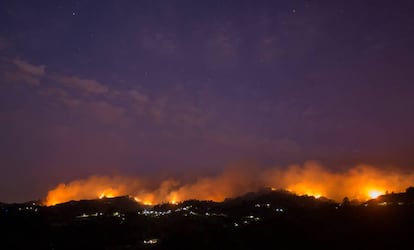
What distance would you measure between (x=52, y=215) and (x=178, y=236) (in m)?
58.4

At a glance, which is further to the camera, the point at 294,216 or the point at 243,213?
the point at 243,213

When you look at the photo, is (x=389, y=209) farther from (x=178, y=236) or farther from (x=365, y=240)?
(x=178, y=236)

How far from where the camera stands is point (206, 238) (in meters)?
73.6

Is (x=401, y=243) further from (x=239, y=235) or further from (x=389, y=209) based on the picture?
(x=239, y=235)

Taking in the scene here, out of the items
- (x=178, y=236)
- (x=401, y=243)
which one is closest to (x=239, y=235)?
(x=178, y=236)

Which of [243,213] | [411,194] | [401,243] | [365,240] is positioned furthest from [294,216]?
[243,213]

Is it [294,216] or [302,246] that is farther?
[294,216]

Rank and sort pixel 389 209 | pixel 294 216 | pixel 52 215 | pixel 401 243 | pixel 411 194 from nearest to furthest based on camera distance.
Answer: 1. pixel 401 243
2. pixel 389 209
3. pixel 294 216
4. pixel 411 194
5. pixel 52 215

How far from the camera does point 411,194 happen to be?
309ft

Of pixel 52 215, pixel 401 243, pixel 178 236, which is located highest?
pixel 52 215

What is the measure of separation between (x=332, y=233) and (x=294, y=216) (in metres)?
11.9

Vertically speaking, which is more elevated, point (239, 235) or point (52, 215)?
point (52, 215)

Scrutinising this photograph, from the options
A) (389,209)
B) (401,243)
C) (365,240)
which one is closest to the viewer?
(401,243)

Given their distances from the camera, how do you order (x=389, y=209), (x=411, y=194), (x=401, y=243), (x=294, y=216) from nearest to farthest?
(x=401, y=243), (x=389, y=209), (x=294, y=216), (x=411, y=194)
